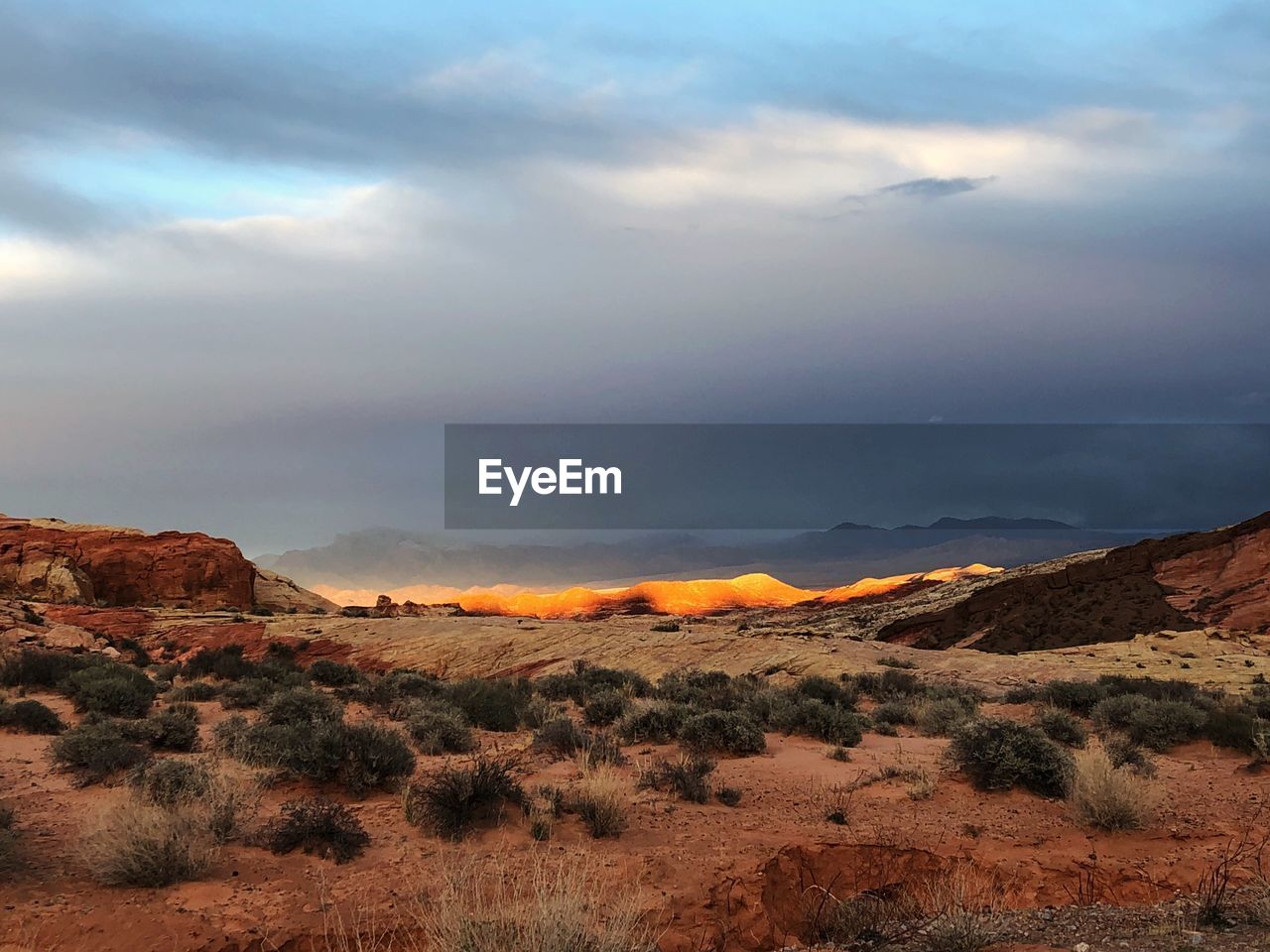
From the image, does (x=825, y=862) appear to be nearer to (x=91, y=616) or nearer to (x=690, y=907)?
(x=690, y=907)

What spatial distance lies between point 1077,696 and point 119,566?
56220 mm

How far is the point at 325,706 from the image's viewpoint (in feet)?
41.7

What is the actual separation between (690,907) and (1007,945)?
2.45m

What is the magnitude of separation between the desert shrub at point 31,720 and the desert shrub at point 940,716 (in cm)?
1435

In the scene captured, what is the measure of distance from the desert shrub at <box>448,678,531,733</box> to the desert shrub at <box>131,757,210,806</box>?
5.55m

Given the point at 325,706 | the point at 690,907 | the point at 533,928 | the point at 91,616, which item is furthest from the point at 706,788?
the point at 91,616

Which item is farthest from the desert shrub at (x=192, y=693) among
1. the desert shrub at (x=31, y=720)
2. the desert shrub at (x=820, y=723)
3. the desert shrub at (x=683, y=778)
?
the desert shrub at (x=820, y=723)

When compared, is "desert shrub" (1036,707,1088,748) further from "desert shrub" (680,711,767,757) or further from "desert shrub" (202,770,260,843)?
"desert shrub" (202,770,260,843)

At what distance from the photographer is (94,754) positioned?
376 inches

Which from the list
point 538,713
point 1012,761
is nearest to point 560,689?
point 538,713

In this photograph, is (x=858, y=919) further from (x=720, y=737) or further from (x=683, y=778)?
(x=720, y=737)

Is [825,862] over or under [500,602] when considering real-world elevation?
over

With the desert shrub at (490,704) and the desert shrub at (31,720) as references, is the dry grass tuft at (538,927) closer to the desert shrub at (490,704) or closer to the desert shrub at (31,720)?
the desert shrub at (490,704)

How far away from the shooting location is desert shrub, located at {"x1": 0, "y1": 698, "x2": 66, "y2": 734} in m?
12.2
